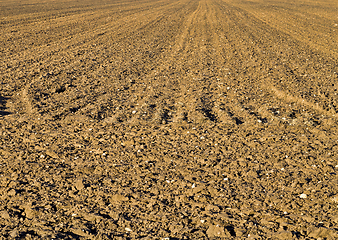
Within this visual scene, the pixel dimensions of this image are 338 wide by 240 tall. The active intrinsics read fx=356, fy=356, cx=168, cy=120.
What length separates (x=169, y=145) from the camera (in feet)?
21.5

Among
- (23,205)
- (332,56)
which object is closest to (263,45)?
(332,56)

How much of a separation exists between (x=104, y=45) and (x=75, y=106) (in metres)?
8.25

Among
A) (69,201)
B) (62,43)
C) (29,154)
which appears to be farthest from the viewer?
(62,43)

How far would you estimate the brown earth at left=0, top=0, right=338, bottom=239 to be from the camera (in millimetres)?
4422

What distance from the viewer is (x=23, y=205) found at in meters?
4.74

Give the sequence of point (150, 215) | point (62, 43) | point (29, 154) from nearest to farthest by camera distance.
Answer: point (150, 215)
point (29, 154)
point (62, 43)

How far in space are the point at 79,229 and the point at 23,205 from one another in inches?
39.7

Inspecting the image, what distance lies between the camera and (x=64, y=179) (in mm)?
5398

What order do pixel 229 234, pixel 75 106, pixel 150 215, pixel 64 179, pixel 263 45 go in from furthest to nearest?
pixel 263 45
pixel 75 106
pixel 64 179
pixel 150 215
pixel 229 234

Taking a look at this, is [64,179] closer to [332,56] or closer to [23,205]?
[23,205]

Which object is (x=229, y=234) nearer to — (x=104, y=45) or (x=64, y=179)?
(x=64, y=179)

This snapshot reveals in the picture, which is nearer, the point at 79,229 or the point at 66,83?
the point at 79,229

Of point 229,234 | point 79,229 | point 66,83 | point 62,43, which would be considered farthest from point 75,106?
point 62,43

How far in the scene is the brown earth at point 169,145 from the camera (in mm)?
4422
